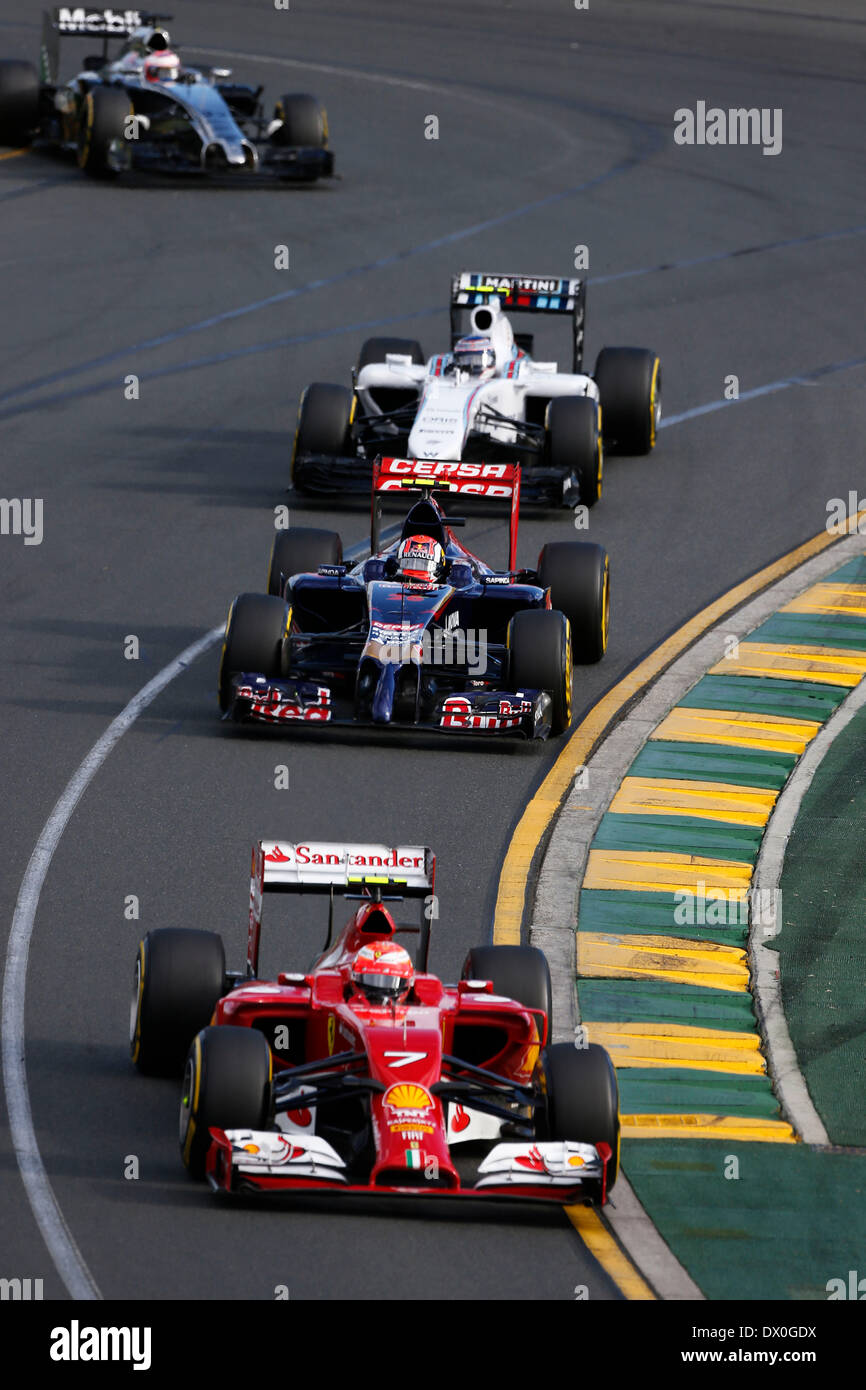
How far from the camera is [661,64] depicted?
45.7 meters

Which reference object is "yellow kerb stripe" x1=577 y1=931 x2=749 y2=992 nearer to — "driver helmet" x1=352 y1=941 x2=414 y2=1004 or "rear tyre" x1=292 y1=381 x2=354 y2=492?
"driver helmet" x1=352 y1=941 x2=414 y2=1004

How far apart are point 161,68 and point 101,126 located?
1.26 meters

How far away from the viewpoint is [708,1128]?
12633 mm

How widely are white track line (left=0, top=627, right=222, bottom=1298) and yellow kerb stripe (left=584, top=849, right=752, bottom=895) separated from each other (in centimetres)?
348

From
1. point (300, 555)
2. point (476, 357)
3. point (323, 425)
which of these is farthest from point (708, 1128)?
point (476, 357)

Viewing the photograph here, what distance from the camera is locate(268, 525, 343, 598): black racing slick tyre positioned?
19391mm

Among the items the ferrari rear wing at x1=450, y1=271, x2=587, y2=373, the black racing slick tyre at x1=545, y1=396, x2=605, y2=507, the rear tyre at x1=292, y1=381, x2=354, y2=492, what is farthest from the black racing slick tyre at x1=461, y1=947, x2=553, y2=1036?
the ferrari rear wing at x1=450, y1=271, x2=587, y2=373

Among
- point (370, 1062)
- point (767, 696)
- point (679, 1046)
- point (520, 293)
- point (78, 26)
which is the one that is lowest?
point (679, 1046)

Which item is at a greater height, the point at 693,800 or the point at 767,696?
the point at 767,696

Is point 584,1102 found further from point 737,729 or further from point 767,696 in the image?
point 767,696

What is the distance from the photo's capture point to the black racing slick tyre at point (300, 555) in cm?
1939

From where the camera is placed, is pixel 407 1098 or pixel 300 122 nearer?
pixel 407 1098

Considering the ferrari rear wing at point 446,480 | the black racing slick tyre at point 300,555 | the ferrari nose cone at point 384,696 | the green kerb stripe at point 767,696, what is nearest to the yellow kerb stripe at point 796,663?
the green kerb stripe at point 767,696

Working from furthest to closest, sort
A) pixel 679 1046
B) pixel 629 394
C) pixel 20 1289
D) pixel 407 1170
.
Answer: pixel 629 394, pixel 679 1046, pixel 407 1170, pixel 20 1289
